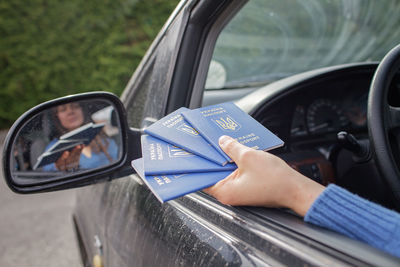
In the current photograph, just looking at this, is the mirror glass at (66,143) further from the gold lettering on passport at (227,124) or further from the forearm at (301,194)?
the forearm at (301,194)

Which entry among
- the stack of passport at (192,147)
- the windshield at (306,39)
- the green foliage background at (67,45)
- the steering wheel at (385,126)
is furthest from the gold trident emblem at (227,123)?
the green foliage background at (67,45)

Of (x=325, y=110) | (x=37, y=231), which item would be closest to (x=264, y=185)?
(x=325, y=110)

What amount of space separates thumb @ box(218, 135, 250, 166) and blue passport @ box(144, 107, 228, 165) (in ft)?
0.07

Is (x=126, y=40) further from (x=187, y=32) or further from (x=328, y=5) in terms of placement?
(x=187, y=32)

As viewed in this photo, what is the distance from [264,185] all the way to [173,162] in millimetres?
218

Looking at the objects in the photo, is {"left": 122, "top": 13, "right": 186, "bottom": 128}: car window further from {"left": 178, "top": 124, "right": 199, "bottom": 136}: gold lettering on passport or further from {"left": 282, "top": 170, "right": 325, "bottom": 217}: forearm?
{"left": 282, "top": 170, "right": 325, "bottom": 217}: forearm

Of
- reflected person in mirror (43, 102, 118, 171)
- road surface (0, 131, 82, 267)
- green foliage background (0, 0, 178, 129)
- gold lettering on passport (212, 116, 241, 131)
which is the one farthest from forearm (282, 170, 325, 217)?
green foliage background (0, 0, 178, 129)

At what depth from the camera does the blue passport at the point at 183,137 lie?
2.73 ft

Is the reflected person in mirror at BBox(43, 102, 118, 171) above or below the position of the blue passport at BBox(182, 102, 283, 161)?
below

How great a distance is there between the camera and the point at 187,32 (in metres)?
1.40

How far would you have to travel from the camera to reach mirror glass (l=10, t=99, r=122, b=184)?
1.34 m

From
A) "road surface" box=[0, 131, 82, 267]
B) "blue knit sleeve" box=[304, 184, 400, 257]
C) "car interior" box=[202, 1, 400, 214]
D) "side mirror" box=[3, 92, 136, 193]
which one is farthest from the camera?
"road surface" box=[0, 131, 82, 267]

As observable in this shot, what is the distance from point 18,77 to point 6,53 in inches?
24.2

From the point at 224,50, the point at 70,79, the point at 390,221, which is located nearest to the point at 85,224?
the point at 224,50
